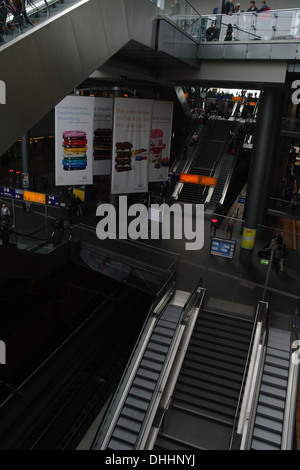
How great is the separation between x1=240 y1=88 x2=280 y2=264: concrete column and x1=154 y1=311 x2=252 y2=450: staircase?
5.06 metres

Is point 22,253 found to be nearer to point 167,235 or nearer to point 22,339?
point 22,339

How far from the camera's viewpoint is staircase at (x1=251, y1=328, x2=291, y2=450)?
9.01 metres

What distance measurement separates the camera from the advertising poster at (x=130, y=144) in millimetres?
14023

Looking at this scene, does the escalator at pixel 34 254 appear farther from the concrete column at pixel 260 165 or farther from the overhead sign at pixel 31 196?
the concrete column at pixel 260 165

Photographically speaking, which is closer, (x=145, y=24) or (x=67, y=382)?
(x=145, y=24)

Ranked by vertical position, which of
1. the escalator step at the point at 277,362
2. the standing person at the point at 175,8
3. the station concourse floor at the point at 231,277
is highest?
the standing person at the point at 175,8

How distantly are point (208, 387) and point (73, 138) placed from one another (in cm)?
897

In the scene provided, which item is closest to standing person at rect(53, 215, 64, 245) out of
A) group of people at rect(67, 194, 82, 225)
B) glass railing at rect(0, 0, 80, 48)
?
group of people at rect(67, 194, 82, 225)

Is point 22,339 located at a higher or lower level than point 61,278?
lower

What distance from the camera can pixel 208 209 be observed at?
73.4ft

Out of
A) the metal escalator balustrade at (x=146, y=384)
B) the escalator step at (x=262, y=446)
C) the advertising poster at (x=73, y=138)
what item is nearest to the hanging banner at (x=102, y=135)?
the advertising poster at (x=73, y=138)

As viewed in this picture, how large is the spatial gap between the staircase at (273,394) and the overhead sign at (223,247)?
131 inches

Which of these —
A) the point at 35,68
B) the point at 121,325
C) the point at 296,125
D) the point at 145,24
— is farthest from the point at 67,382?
the point at 296,125

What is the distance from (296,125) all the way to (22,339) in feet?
48.4
